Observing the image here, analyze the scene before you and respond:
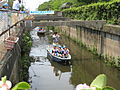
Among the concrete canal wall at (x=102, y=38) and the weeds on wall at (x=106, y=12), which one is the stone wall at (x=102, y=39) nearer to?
the concrete canal wall at (x=102, y=38)

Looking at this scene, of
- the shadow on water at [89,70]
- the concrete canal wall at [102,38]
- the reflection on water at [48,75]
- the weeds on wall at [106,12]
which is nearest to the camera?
the reflection on water at [48,75]

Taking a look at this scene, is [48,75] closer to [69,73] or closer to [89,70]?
[69,73]

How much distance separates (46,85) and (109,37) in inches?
318

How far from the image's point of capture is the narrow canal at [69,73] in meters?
15.4

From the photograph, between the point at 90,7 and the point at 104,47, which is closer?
the point at 104,47

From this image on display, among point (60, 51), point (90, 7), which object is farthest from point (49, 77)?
point (90, 7)

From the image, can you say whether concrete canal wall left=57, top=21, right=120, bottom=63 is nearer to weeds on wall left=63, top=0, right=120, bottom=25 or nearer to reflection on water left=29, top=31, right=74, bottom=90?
weeds on wall left=63, top=0, right=120, bottom=25

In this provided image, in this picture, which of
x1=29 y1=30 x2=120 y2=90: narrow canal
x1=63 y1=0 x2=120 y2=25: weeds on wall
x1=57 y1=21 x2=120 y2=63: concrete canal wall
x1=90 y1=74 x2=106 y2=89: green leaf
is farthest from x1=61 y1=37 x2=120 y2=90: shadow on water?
x1=90 y1=74 x2=106 y2=89: green leaf

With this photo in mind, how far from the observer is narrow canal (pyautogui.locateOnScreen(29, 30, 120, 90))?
1544 centimetres

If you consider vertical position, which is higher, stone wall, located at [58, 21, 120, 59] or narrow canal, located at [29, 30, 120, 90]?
stone wall, located at [58, 21, 120, 59]

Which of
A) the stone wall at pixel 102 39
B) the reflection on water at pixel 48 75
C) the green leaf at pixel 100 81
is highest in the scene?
the green leaf at pixel 100 81

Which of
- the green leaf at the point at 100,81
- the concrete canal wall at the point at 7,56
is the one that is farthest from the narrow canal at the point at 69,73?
the green leaf at the point at 100,81

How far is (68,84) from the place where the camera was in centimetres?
1580

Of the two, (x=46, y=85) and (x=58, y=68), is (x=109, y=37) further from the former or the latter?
(x=46, y=85)
